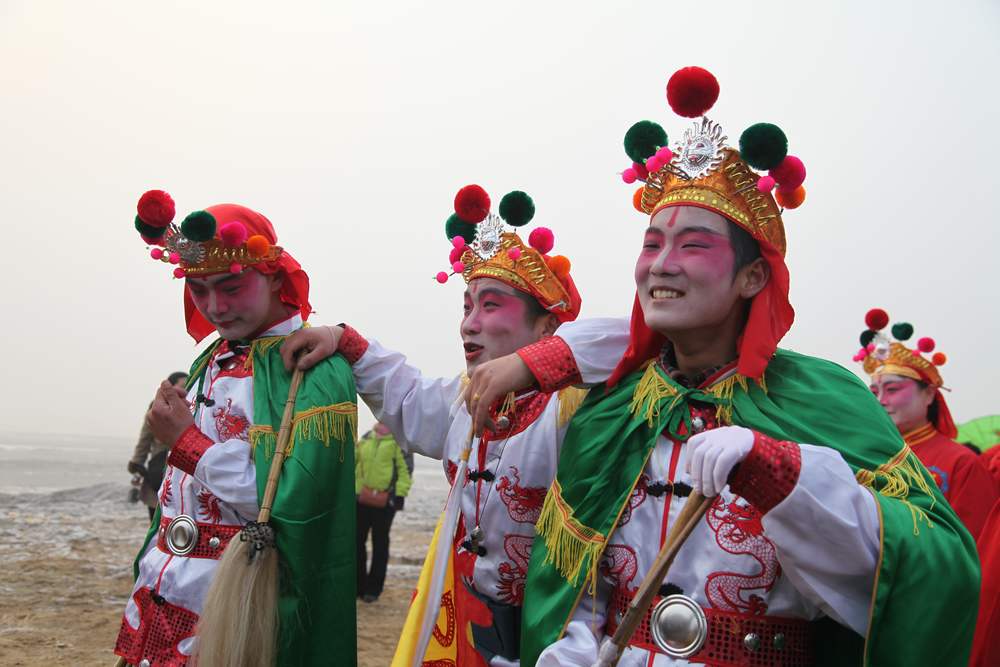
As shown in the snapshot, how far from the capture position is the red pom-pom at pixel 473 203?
13.2ft

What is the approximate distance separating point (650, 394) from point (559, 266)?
1567 mm

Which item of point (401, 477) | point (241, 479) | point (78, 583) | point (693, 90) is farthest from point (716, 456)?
point (78, 583)

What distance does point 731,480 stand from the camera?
1.93 metres

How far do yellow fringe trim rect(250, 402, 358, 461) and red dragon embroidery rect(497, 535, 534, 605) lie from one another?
918mm

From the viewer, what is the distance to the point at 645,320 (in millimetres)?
2500

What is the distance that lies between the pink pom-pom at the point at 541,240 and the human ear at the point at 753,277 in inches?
62.6

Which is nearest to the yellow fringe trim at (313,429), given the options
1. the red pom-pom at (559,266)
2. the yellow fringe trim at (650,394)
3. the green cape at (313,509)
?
the green cape at (313,509)

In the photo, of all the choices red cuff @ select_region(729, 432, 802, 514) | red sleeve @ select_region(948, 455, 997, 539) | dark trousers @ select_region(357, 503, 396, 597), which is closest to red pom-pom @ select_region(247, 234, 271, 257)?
red cuff @ select_region(729, 432, 802, 514)

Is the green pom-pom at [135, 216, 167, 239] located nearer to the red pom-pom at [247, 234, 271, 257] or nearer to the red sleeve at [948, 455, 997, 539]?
the red pom-pom at [247, 234, 271, 257]

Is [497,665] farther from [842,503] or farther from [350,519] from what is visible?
[842,503]

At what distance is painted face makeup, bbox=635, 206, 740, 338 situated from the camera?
7.98 feet

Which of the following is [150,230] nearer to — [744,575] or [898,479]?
[744,575]

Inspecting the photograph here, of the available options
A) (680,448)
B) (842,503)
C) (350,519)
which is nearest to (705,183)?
(680,448)

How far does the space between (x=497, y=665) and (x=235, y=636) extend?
1004 mm
